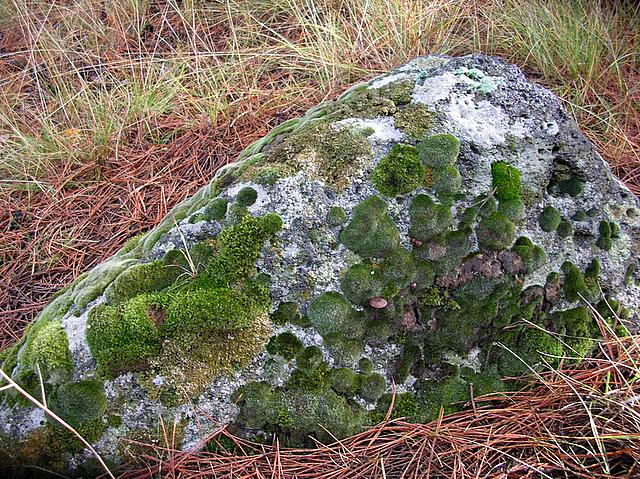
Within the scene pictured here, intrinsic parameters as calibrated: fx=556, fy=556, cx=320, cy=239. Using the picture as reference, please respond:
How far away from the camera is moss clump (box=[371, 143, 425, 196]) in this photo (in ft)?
6.27

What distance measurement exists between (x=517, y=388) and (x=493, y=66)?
4.08ft

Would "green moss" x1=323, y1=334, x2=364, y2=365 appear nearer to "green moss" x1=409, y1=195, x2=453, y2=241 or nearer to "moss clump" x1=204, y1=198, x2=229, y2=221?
"green moss" x1=409, y1=195, x2=453, y2=241

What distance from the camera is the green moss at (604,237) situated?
6.94 feet

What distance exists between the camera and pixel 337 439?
182cm

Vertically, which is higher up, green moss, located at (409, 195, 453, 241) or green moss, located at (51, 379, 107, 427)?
green moss, located at (409, 195, 453, 241)

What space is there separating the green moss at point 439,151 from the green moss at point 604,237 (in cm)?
67

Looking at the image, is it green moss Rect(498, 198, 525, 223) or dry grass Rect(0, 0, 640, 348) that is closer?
green moss Rect(498, 198, 525, 223)

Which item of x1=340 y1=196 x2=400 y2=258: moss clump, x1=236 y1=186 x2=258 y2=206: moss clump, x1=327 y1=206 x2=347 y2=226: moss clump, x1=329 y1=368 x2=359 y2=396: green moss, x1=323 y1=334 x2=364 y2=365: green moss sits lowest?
x1=329 y1=368 x2=359 y2=396: green moss

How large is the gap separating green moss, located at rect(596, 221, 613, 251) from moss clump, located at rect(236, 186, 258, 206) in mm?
1308

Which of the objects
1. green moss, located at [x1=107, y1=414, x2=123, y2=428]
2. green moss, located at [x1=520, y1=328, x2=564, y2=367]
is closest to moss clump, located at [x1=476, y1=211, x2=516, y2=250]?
green moss, located at [x1=520, y1=328, x2=564, y2=367]

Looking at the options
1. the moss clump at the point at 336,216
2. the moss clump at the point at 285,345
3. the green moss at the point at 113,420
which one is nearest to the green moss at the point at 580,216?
the moss clump at the point at 336,216

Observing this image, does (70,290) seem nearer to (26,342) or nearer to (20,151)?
(26,342)

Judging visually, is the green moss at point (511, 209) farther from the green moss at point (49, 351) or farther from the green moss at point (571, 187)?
the green moss at point (49, 351)

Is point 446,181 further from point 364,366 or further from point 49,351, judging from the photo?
point 49,351
